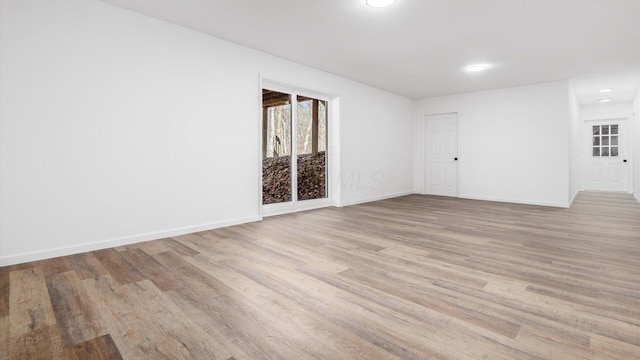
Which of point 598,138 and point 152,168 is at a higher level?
point 598,138

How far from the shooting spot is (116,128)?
3160mm

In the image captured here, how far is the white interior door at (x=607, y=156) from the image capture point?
8289 millimetres

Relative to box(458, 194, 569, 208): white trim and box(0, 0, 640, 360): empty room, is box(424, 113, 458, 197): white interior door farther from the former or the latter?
box(0, 0, 640, 360): empty room

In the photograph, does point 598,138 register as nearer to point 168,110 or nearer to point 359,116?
point 359,116

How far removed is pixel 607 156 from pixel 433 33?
26.9ft

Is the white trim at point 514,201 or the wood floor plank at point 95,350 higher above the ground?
the white trim at point 514,201

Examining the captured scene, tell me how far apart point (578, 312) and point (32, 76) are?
444 cm

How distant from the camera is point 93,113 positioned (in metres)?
3.02

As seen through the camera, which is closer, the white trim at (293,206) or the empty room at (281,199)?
the empty room at (281,199)

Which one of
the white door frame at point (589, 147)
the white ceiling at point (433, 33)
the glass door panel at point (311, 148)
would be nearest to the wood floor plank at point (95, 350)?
the white ceiling at point (433, 33)

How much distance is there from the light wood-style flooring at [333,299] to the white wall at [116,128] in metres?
0.35

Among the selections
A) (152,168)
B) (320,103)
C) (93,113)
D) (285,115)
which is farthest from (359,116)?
(93,113)

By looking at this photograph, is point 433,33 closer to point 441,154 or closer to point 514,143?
A: point 514,143

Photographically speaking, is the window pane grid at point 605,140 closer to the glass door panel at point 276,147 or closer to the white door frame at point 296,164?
the white door frame at point 296,164
